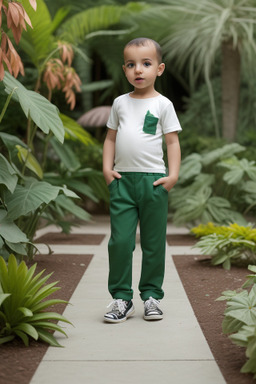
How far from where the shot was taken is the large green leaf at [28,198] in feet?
11.5

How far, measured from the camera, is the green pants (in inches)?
122

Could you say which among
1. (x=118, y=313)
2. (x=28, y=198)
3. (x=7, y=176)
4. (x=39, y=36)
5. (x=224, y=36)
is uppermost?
(x=224, y=36)

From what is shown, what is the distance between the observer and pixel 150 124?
123 inches

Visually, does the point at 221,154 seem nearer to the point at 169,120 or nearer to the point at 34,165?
the point at 34,165

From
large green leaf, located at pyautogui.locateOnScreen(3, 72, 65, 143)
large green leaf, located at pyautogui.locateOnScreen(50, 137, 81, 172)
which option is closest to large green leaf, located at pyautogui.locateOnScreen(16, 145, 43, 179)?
large green leaf, located at pyautogui.locateOnScreen(3, 72, 65, 143)

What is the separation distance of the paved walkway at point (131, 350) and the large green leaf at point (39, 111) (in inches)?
38.0

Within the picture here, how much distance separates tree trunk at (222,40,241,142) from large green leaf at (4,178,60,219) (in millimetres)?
5542

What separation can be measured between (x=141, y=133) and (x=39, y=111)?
589 mm

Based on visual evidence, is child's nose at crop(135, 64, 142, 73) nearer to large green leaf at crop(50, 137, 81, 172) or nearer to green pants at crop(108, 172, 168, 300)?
green pants at crop(108, 172, 168, 300)

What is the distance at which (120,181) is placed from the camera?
313 centimetres

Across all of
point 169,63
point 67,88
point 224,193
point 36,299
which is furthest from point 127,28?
point 36,299

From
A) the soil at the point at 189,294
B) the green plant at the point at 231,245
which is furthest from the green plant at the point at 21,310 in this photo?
the green plant at the point at 231,245

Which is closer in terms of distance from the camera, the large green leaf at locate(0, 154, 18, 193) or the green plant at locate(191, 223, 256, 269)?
the large green leaf at locate(0, 154, 18, 193)

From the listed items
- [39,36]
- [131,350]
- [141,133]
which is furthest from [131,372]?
[39,36]
